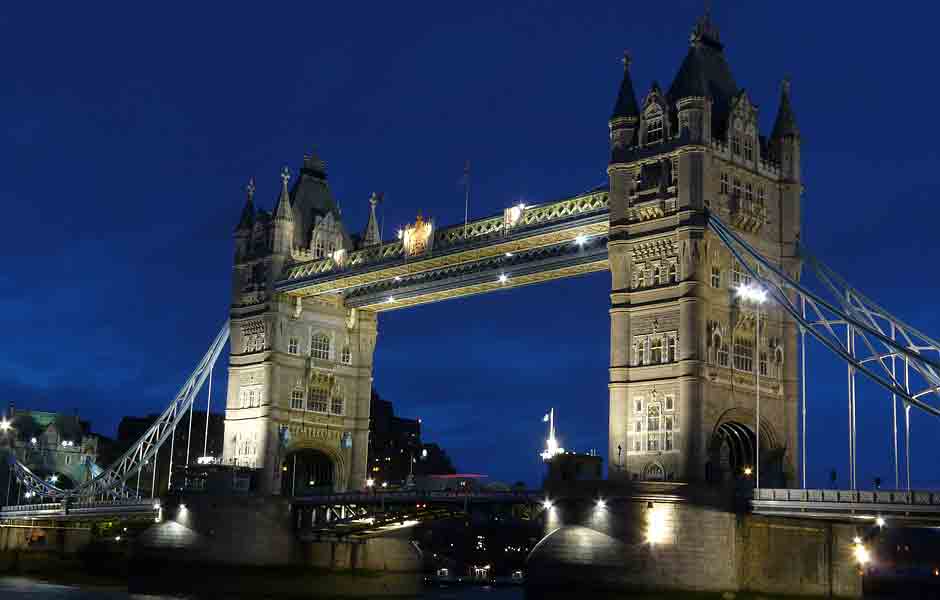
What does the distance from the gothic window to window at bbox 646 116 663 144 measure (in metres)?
9.46

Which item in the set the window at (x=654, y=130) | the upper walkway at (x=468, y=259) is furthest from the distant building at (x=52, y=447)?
the window at (x=654, y=130)

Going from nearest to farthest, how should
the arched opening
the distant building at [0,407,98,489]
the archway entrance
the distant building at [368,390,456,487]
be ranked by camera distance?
the archway entrance, the arched opening, the distant building at [0,407,98,489], the distant building at [368,390,456,487]

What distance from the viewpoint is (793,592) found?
60.1 metres

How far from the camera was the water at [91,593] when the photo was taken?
3036 inches

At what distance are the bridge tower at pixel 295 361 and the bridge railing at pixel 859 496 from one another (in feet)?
115

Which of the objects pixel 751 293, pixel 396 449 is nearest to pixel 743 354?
pixel 751 293

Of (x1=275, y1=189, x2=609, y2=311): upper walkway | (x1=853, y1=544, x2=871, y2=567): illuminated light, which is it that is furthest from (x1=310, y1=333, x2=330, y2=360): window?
(x1=853, y1=544, x2=871, y2=567): illuminated light

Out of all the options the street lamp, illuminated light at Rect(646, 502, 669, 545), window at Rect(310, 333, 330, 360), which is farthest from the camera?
window at Rect(310, 333, 330, 360)

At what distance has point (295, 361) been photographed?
86312mm

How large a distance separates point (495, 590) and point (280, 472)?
29715 mm

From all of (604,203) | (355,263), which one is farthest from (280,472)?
(604,203)

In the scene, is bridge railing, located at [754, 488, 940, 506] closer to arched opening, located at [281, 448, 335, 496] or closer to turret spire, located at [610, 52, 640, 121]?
turret spire, located at [610, 52, 640, 121]

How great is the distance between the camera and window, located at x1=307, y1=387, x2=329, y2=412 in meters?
86.9

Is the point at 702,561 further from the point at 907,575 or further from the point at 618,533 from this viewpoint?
the point at 907,575
